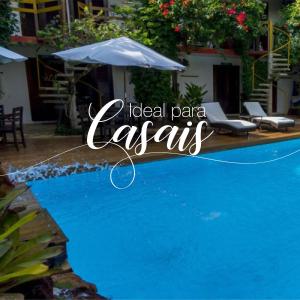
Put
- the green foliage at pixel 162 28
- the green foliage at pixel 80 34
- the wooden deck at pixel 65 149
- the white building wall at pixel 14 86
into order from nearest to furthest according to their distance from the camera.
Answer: the wooden deck at pixel 65 149 → the green foliage at pixel 80 34 → the green foliage at pixel 162 28 → the white building wall at pixel 14 86

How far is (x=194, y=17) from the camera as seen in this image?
1038cm

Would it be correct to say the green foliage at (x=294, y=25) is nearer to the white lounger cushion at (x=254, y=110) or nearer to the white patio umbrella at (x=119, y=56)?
the white lounger cushion at (x=254, y=110)

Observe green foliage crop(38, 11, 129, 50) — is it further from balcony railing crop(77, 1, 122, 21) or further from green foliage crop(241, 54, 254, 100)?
green foliage crop(241, 54, 254, 100)

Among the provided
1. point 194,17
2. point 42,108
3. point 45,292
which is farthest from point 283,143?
point 45,292

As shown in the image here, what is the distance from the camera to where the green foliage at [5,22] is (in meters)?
9.32

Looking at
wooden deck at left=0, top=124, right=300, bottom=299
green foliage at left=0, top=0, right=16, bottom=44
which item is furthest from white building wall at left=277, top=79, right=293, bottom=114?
green foliage at left=0, top=0, right=16, bottom=44

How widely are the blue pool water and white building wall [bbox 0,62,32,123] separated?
266 inches

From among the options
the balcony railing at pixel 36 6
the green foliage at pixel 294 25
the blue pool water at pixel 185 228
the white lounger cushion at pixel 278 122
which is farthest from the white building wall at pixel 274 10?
the blue pool water at pixel 185 228

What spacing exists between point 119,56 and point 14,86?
584 cm

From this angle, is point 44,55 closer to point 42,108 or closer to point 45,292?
point 42,108

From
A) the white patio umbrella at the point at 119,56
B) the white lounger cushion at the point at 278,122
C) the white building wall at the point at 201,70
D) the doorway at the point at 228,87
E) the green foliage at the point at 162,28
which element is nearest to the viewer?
the white patio umbrella at the point at 119,56

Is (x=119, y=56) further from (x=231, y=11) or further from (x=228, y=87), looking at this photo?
(x=228, y=87)

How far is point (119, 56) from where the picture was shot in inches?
309

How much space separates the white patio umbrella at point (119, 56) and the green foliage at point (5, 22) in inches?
89.8
